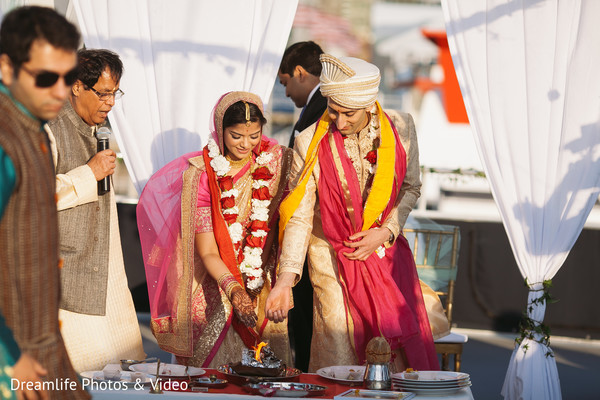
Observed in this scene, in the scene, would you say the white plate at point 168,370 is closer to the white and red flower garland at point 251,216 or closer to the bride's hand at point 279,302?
the bride's hand at point 279,302

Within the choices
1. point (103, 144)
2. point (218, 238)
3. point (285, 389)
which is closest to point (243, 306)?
point (218, 238)

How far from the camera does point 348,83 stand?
11.2 feet

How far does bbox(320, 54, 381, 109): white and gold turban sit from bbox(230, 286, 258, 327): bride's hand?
835 mm

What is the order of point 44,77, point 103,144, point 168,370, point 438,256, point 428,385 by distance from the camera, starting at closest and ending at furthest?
1. point 44,77
2. point 428,385
3. point 168,370
4. point 103,144
5. point 438,256

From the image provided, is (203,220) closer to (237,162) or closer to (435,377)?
(237,162)

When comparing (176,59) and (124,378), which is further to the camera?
(176,59)

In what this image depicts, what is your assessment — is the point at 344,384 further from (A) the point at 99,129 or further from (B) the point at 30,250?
Result: (B) the point at 30,250

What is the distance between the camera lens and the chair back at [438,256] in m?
5.41

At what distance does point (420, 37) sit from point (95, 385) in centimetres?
3820

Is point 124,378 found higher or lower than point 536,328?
lower

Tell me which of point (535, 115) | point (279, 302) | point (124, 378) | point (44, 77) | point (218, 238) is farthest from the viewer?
point (535, 115)

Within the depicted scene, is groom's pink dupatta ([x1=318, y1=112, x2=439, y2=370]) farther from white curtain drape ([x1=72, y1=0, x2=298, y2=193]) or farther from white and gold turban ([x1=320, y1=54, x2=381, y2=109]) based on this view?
white curtain drape ([x1=72, y1=0, x2=298, y2=193])

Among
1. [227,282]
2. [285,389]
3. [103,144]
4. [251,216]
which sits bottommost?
[285,389]

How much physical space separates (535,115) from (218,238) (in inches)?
72.8
